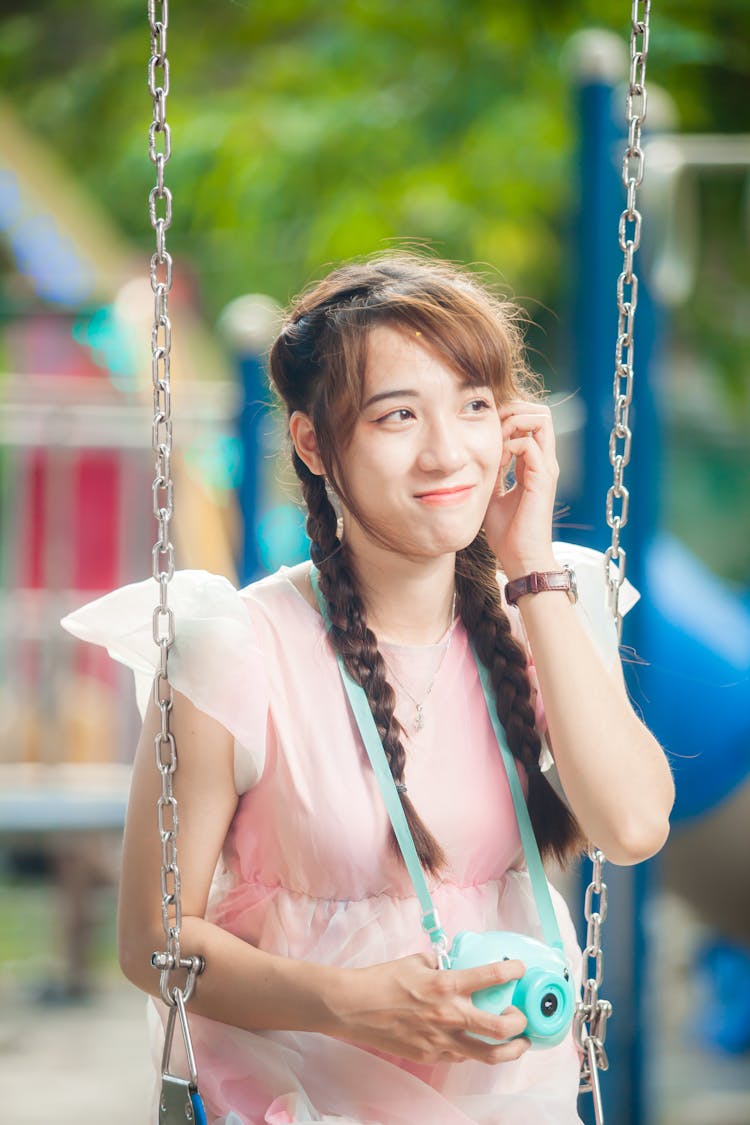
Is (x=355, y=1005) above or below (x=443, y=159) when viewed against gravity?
below

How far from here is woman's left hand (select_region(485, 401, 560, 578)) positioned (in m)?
1.82

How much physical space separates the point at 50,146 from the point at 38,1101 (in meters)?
5.87

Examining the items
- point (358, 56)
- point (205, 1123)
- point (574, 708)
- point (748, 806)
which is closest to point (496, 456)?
point (574, 708)

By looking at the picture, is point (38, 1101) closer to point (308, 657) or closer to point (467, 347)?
point (308, 657)

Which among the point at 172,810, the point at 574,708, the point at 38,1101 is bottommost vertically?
the point at 38,1101

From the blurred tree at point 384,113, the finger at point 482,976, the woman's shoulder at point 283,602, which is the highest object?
the blurred tree at point 384,113

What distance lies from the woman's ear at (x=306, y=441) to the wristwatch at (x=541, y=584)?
0.28m

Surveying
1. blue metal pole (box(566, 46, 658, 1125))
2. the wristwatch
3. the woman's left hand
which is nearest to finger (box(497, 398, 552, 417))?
the woman's left hand

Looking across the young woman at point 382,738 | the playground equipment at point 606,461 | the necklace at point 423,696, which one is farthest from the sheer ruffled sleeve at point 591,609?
the playground equipment at point 606,461

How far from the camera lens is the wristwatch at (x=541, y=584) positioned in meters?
1.80

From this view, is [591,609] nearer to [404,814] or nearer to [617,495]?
[617,495]

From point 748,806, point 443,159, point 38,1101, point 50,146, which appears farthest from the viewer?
point 50,146

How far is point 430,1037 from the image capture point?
168 cm

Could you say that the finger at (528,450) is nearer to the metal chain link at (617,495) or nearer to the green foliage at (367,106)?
the metal chain link at (617,495)
